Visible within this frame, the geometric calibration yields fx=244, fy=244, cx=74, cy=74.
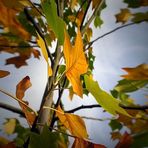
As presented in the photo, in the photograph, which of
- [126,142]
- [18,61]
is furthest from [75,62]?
[18,61]

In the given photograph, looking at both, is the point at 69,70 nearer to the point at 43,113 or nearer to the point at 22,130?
the point at 43,113

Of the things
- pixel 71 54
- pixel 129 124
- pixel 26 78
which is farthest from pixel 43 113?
pixel 129 124

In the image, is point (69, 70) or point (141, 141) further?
point (141, 141)

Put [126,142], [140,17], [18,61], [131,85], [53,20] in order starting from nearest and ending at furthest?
[53,20] < [126,142] < [131,85] < [140,17] < [18,61]

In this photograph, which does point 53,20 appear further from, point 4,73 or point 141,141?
point 141,141

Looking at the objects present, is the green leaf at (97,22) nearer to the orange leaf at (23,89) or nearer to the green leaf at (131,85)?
the green leaf at (131,85)

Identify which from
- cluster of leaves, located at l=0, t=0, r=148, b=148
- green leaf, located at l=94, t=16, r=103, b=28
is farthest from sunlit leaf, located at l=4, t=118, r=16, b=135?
green leaf, located at l=94, t=16, r=103, b=28
